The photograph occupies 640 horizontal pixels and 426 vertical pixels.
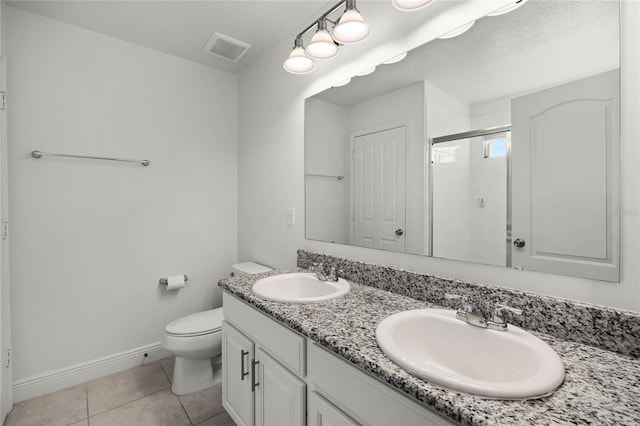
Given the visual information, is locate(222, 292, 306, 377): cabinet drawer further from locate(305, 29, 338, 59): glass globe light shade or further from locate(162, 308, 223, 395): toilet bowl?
locate(305, 29, 338, 59): glass globe light shade

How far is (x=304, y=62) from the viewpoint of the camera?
1.61 metres

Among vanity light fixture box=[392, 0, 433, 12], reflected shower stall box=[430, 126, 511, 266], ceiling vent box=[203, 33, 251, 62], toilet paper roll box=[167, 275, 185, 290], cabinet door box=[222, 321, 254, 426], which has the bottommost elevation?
cabinet door box=[222, 321, 254, 426]

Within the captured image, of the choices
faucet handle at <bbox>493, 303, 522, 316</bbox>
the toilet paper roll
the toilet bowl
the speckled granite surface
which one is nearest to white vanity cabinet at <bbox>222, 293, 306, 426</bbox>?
the toilet bowl

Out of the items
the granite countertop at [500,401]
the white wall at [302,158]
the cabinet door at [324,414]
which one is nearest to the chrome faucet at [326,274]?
the white wall at [302,158]

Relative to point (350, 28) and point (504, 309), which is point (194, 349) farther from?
point (350, 28)

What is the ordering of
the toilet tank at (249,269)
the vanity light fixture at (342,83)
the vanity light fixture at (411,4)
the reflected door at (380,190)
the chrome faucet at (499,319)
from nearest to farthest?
the chrome faucet at (499,319) < the vanity light fixture at (411,4) < the reflected door at (380,190) < the vanity light fixture at (342,83) < the toilet tank at (249,269)

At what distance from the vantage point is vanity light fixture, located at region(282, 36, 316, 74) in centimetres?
159

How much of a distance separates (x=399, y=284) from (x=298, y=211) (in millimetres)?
911

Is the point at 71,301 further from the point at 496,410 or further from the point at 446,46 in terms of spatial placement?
the point at 446,46

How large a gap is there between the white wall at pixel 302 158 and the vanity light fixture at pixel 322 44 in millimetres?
188

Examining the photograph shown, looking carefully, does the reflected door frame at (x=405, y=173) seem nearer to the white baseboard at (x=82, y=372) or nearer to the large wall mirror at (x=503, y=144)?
the large wall mirror at (x=503, y=144)

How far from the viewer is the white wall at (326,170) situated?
1.70 metres

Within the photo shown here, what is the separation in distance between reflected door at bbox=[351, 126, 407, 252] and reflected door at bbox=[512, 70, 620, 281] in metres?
0.47

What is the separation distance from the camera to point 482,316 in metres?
0.95
